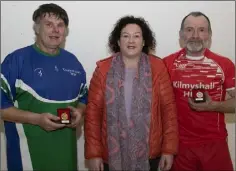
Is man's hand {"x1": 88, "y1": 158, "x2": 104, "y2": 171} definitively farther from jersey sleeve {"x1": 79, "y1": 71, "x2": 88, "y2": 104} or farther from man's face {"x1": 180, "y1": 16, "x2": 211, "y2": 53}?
man's face {"x1": 180, "y1": 16, "x2": 211, "y2": 53}

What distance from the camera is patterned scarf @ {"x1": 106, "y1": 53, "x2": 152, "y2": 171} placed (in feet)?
5.70

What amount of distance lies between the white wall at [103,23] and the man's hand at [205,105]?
0.68m

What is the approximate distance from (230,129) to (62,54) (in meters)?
1.54

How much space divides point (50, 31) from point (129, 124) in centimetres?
73

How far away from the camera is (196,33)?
6.41 ft

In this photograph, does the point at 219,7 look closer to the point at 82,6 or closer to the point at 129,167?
the point at 82,6

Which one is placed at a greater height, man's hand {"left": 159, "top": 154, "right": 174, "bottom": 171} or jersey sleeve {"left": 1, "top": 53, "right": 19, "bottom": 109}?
jersey sleeve {"left": 1, "top": 53, "right": 19, "bottom": 109}

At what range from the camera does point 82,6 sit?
2344 mm

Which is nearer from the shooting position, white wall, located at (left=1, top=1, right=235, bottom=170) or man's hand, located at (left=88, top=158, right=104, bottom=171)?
man's hand, located at (left=88, top=158, right=104, bottom=171)

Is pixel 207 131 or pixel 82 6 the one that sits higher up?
pixel 82 6

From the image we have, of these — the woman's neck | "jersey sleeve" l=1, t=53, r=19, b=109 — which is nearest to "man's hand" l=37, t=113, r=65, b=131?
"jersey sleeve" l=1, t=53, r=19, b=109

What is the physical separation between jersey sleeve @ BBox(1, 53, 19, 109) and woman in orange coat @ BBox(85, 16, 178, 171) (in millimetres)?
455

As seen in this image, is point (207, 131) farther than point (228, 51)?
No

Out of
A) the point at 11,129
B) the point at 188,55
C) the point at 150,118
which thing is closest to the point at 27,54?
the point at 11,129
